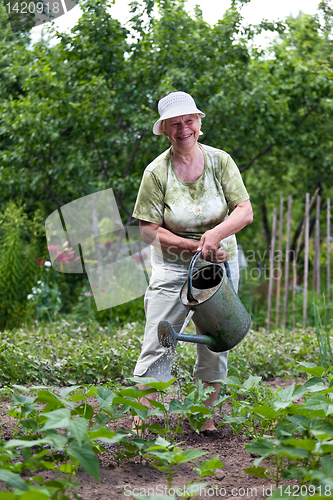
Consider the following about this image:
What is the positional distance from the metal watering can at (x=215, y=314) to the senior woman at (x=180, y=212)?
0.11 meters

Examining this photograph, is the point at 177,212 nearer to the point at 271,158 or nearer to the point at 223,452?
the point at 223,452

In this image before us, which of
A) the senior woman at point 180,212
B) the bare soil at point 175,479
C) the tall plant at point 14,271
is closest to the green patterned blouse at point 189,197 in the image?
the senior woman at point 180,212

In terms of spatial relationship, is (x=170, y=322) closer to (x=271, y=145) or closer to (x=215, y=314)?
(x=215, y=314)

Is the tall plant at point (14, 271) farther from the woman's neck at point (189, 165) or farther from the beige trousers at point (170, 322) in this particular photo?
the woman's neck at point (189, 165)

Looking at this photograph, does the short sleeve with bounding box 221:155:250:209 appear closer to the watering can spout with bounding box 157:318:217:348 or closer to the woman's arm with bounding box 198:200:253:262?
the woman's arm with bounding box 198:200:253:262

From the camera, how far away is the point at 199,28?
5629mm

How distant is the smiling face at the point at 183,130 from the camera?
228cm

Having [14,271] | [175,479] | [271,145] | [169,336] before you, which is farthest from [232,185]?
[271,145]

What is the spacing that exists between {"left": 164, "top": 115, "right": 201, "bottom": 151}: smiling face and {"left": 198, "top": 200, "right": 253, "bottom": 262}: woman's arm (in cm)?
41

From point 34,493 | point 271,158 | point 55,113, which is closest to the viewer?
point 34,493

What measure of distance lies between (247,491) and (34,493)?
2.73ft

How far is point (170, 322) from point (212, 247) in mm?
471

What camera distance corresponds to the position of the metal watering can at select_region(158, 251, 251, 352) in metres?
2.02

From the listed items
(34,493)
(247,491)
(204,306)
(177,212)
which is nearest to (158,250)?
(177,212)
